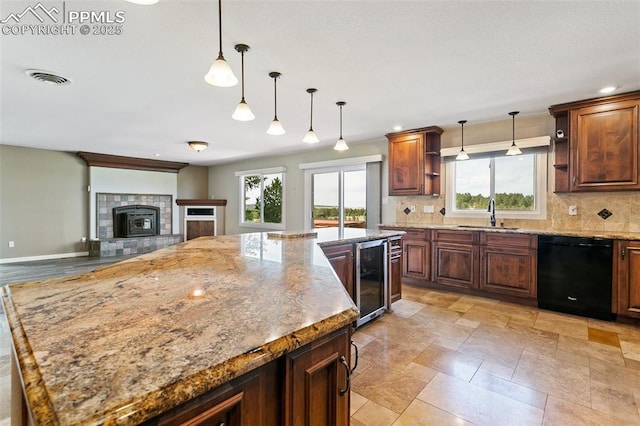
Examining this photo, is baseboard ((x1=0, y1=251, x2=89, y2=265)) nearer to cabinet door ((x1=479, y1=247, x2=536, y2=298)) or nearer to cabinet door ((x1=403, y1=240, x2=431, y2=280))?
cabinet door ((x1=403, y1=240, x2=431, y2=280))

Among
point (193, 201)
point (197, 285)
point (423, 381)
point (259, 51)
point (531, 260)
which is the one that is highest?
point (259, 51)

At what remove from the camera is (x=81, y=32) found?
7.13ft

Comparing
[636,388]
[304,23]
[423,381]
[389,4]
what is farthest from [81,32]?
[636,388]

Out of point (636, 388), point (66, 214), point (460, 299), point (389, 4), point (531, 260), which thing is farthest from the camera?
point (66, 214)

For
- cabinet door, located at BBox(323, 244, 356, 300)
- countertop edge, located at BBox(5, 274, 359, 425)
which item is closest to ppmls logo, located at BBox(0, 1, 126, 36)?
countertop edge, located at BBox(5, 274, 359, 425)

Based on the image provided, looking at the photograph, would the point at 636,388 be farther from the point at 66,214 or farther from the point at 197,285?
the point at 66,214

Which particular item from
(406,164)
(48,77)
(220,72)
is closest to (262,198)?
(406,164)

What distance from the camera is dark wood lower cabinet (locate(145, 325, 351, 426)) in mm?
670

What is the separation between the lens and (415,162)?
4.75m

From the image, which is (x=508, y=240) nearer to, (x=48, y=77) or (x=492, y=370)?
(x=492, y=370)

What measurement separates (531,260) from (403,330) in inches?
74.1

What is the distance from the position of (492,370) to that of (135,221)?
8072mm

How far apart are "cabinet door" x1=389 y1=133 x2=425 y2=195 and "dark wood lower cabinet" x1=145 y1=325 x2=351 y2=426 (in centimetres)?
401

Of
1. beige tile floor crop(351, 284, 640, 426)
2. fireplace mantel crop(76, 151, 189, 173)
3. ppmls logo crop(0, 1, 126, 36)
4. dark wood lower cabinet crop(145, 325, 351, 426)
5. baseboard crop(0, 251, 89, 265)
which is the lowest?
beige tile floor crop(351, 284, 640, 426)
